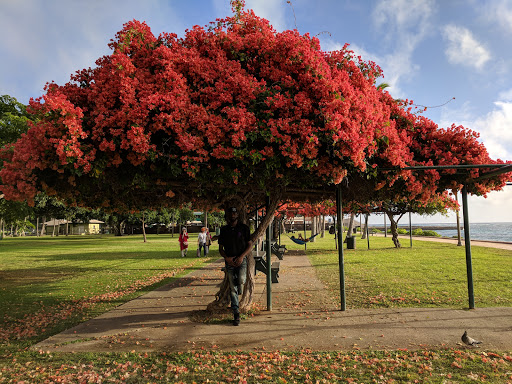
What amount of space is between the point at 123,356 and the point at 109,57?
14.8ft

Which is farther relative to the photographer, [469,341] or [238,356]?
[469,341]

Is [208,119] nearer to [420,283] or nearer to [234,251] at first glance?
[234,251]

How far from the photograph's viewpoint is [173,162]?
16.8 feet

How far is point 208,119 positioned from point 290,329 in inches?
139

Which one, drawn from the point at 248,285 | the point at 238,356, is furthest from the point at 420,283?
the point at 238,356

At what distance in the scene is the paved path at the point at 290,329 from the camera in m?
4.86

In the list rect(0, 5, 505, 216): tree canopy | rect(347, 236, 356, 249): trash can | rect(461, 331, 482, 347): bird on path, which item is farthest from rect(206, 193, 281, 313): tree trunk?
rect(347, 236, 356, 249): trash can

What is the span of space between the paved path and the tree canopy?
2301mm

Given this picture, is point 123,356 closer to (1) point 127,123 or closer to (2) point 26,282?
(1) point 127,123

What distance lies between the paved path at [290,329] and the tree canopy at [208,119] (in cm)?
230

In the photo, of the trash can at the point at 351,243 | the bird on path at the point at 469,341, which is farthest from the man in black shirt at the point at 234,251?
the trash can at the point at 351,243

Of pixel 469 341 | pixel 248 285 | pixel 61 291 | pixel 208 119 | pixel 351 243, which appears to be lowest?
pixel 61 291

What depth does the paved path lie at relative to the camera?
191 inches

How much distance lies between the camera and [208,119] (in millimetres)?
5016
